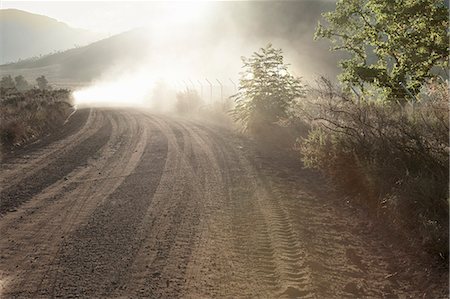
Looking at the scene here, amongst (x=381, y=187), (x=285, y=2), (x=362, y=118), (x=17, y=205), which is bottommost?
(x=17, y=205)

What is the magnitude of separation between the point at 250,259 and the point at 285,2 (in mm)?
97599

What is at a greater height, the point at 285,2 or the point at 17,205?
the point at 285,2

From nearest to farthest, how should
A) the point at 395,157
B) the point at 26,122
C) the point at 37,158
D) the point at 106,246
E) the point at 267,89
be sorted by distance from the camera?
the point at 106,246
the point at 395,157
the point at 37,158
the point at 26,122
the point at 267,89

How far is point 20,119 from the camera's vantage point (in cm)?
1866

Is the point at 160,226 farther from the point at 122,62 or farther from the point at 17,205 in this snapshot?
the point at 122,62

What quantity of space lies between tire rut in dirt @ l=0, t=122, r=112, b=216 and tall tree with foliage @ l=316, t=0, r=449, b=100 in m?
9.24

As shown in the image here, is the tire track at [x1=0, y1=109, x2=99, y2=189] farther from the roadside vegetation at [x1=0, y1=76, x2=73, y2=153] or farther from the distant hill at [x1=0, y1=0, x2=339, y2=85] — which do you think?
the distant hill at [x1=0, y1=0, x2=339, y2=85]

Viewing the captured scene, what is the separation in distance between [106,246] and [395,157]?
5.36 m

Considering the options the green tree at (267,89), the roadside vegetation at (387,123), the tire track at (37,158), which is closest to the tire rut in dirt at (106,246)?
the tire track at (37,158)

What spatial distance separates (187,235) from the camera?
7.32 m

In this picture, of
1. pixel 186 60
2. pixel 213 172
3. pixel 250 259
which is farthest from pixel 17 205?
Result: pixel 186 60

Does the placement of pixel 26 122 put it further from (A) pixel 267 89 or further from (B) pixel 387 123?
(B) pixel 387 123

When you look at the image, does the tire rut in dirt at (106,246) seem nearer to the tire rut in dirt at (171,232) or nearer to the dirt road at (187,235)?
the dirt road at (187,235)

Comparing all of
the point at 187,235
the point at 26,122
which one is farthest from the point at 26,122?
the point at 187,235
